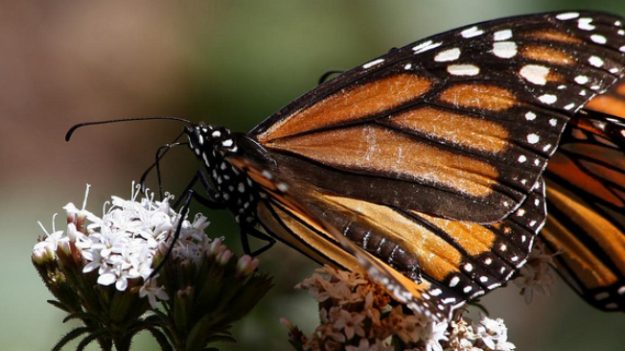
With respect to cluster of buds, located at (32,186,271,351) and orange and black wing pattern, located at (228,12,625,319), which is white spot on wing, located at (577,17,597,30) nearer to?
orange and black wing pattern, located at (228,12,625,319)

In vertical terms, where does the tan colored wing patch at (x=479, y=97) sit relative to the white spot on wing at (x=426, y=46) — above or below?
below

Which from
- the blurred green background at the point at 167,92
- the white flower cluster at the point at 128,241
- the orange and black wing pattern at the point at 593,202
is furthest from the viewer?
the blurred green background at the point at 167,92

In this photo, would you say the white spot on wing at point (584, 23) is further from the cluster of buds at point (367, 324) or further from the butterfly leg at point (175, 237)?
the butterfly leg at point (175, 237)

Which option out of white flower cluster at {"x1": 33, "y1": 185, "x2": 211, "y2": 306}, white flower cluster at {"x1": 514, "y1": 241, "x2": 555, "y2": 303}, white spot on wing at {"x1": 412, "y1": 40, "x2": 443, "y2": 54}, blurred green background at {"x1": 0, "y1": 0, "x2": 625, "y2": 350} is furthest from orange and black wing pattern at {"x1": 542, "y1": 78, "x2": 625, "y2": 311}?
white flower cluster at {"x1": 33, "y1": 185, "x2": 211, "y2": 306}

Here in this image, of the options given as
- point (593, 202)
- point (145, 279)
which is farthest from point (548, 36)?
point (145, 279)

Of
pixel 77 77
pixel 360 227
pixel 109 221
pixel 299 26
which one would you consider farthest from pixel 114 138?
pixel 360 227

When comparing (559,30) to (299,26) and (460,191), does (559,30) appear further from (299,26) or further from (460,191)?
(299,26)

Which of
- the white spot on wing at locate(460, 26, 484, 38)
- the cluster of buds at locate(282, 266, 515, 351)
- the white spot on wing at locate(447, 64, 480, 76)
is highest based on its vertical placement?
the white spot on wing at locate(460, 26, 484, 38)

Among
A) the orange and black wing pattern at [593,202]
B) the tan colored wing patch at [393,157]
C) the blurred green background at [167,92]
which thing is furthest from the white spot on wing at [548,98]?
the blurred green background at [167,92]
